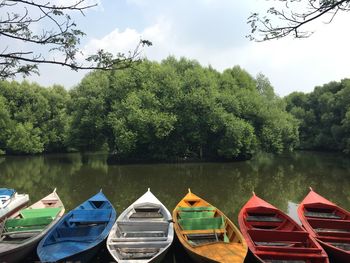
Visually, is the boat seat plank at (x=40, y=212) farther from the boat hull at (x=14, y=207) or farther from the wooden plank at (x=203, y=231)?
the wooden plank at (x=203, y=231)

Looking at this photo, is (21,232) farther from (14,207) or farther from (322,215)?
(322,215)

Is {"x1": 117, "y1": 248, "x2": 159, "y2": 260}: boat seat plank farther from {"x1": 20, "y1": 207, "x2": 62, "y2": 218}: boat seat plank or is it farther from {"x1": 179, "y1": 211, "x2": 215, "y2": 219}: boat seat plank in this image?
{"x1": 20, "y1": 207, "x2": 62, "y2": 218}: boat seat plank

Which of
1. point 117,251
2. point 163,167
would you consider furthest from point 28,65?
point 163,167

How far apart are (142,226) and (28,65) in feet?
24.0

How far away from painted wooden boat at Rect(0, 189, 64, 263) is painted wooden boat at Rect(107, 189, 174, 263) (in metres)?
2.34

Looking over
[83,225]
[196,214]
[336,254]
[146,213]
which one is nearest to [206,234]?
[196,214]

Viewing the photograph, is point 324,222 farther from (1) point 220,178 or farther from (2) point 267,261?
(1) point 220,178

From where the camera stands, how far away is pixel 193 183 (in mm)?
24047

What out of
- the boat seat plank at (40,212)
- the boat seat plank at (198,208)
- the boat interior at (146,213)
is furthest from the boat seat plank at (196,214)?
the boat seat plank at (40,212)

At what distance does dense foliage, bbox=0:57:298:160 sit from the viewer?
37.2m

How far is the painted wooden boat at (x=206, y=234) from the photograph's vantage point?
883 centimetres

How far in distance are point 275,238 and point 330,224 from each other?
2.56 metres

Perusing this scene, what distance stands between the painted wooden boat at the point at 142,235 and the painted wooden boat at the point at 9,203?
17.7 feet

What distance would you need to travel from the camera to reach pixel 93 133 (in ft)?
141
